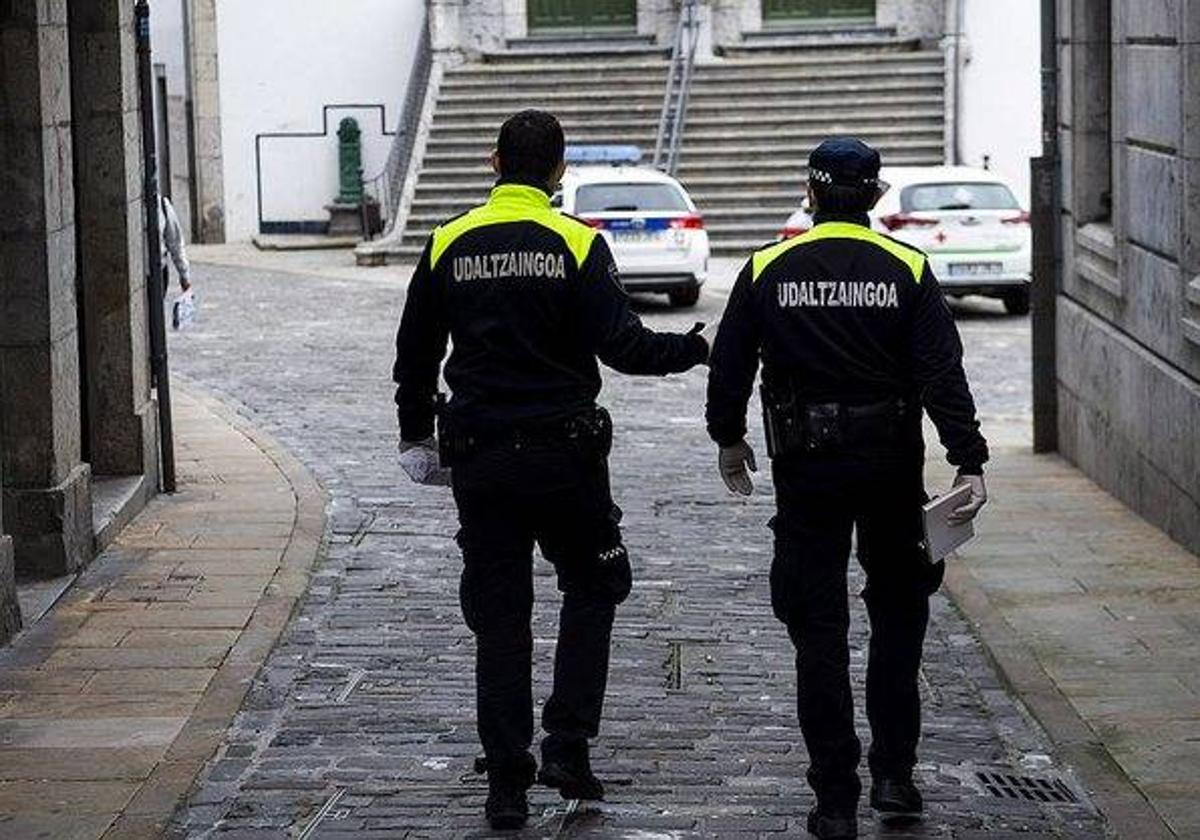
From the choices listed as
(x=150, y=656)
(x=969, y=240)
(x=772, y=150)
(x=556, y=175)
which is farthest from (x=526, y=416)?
(x=772, y=150)

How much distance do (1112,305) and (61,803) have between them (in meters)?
8.79

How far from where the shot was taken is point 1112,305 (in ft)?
51.9

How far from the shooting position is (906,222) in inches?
1091

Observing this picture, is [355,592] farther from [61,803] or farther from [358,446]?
[358,446]

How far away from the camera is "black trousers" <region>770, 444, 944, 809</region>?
789 centimetres

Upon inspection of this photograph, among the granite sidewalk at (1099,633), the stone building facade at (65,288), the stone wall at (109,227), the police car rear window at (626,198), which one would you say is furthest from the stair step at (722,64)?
the stone building facade at (65,288)

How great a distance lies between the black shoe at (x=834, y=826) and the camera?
7863mm

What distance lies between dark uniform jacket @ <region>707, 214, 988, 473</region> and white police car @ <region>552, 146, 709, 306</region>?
19.8m

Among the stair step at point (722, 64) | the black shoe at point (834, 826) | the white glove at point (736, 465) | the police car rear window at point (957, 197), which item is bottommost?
the black shoe at point (834, 826)

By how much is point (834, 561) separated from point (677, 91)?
2979 cm

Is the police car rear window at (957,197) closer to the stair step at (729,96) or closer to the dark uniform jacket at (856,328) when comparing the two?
the stair step at (729,96)

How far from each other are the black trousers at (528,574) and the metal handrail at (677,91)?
88.5 ft

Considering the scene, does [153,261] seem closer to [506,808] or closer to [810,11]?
[506,808]

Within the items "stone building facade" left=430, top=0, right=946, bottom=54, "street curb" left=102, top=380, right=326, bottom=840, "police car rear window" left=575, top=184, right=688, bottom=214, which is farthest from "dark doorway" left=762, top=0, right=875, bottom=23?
"street curb" left=102, top=380, right=326, bottom=840
